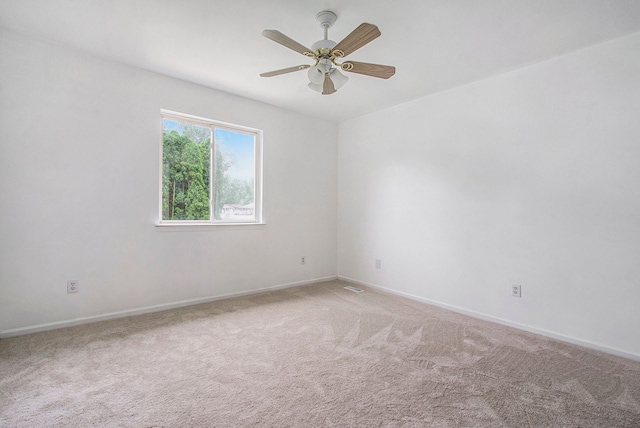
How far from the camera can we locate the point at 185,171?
3.55m

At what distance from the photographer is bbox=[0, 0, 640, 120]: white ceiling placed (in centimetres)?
213

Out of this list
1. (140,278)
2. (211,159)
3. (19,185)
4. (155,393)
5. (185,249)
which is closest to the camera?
(155,393)

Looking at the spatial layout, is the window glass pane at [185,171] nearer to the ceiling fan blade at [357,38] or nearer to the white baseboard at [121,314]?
the white baseboard at [121,314]

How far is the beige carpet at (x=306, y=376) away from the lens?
1649mm

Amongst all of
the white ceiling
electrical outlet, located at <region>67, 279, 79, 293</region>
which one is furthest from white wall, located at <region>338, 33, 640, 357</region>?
electrical outlet, located at <region>67, 279, 79, 293</region>

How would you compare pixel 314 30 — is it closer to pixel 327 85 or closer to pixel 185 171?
pixel 327 85

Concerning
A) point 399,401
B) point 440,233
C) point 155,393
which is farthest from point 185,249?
point 440,233

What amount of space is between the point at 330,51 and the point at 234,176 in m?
2.20

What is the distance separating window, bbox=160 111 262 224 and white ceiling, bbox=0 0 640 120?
686 mm

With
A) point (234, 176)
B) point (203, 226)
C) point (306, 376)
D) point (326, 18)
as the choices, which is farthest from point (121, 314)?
point (326, 18)

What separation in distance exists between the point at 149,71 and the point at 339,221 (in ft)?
10.3

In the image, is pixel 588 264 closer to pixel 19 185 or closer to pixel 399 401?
pixel 399 401

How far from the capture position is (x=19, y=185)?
8.44 ft

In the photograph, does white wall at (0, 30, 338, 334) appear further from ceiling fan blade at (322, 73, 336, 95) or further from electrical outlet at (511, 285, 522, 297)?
electrical outlet at (511, 285, 522, 297)
